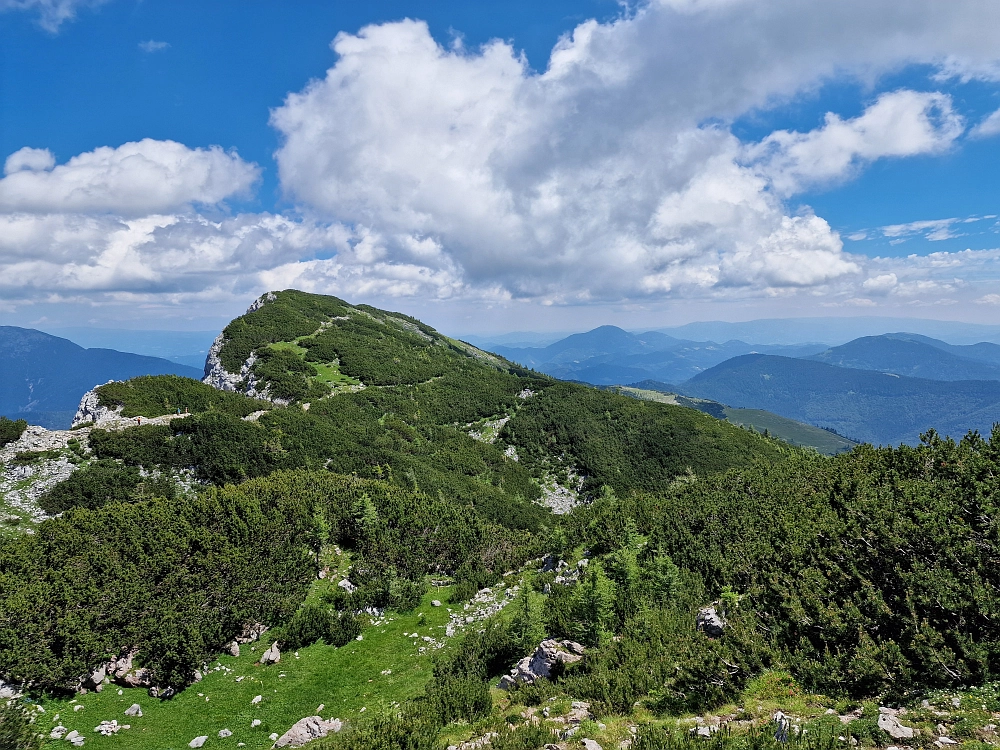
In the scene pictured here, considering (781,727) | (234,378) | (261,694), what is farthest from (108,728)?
(234,378)

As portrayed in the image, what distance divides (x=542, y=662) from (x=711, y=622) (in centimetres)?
569

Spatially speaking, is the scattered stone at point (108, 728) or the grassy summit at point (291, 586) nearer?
the scattered stone at point (108, 728)

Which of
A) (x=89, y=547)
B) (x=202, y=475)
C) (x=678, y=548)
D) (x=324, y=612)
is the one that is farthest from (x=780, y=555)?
(x=202, y=475)

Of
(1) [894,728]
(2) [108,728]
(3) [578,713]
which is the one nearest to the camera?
(1) [894,728]

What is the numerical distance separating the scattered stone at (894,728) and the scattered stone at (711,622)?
18.7 ft

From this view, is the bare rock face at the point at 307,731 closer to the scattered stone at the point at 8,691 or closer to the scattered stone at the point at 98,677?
the scattered stone at the point at 98,677

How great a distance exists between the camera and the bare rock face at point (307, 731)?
1249 cm

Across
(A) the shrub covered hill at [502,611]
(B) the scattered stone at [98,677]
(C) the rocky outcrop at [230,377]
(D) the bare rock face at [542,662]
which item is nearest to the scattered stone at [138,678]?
(A) the shrub covered hill at [502,611]

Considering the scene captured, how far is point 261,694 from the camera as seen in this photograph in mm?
15086

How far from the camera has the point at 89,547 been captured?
60.1 feet

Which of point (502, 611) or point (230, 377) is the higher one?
point (230, 377)

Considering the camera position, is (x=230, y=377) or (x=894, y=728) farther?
(x=230, y=377)

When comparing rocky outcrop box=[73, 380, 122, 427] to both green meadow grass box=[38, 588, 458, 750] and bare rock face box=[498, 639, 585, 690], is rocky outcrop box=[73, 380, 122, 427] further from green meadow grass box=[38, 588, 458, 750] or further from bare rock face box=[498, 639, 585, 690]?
bare rock face box=[498, 639, 585, 690]

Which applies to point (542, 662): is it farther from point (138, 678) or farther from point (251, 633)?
point (138, 678)
